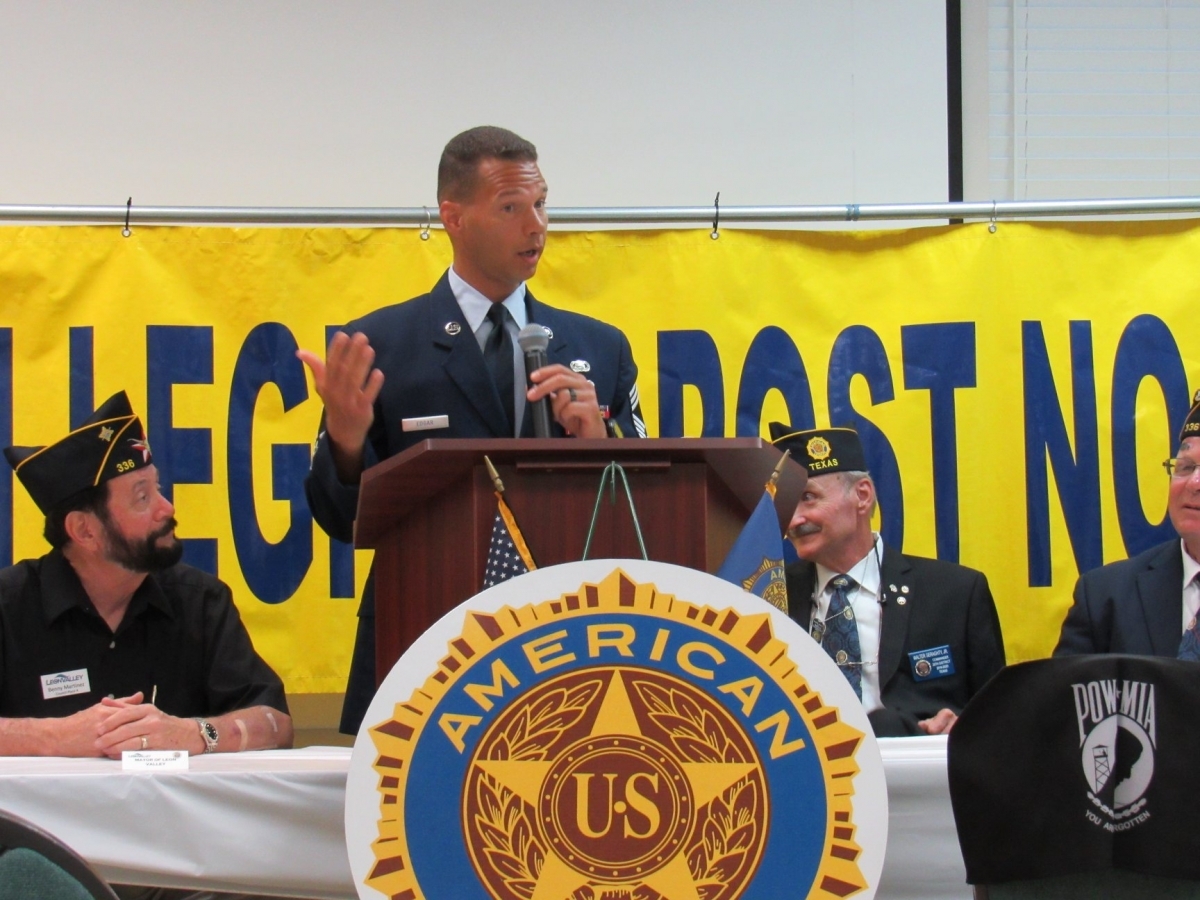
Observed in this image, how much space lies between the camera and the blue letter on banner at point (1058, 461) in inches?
137

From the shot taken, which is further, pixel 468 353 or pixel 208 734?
pixel 208 734

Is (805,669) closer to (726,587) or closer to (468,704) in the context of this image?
(726,587)

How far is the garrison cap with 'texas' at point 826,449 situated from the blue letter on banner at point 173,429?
4.69 ft

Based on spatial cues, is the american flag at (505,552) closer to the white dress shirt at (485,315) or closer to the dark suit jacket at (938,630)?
the white dress shirt at (485,315)

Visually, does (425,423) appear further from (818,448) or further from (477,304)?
(818,448)

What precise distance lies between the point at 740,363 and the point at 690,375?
0.13m

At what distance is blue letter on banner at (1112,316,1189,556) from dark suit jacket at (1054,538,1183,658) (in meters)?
0.38

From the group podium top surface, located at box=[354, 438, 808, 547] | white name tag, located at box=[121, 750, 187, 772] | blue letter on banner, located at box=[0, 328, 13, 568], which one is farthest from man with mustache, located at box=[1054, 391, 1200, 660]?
blue letter on banner, located at box=[0, 328, 13, 568]

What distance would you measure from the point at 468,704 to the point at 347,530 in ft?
2.44

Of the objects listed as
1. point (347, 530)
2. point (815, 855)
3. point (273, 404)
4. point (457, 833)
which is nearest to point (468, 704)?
point (457, 833)

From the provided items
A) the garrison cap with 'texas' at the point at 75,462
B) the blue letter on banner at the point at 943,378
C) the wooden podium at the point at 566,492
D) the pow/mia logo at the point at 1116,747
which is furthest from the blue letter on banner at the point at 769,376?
the pow/mia logo at the point at 1116,747

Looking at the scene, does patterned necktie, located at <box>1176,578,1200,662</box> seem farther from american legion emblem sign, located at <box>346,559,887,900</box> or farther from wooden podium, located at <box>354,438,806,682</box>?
american legion emblem sign, located at <box>346,559,887,900</box>

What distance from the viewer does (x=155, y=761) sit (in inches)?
75.5

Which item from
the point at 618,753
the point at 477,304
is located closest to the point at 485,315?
the point at 477,304
